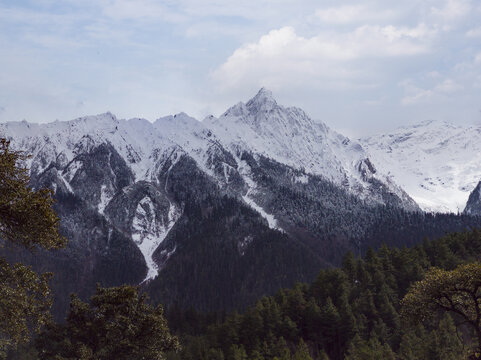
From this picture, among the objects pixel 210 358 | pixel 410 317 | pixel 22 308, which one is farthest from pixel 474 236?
pixel 22 308

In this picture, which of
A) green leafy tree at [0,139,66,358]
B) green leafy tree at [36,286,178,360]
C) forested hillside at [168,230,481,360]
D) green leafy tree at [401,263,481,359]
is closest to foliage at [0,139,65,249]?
green leafy tree at [0,139,66,358]

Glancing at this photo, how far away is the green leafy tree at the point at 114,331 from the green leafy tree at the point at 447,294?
1795 centimetres

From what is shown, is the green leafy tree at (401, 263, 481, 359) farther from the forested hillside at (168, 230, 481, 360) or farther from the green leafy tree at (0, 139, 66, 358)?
the forested hillside at (168, 230, 481, 360)

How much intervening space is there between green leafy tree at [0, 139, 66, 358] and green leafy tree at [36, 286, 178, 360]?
46.9ft

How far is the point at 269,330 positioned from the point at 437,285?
54.7 metres

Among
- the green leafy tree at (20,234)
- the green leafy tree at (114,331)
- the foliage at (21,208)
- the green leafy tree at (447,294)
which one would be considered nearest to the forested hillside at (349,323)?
the green leafy tree at (114,331)

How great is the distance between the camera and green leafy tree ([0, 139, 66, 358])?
20.0m

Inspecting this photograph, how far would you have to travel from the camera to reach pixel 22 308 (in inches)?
831

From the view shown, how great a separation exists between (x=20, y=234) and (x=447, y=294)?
75.7ft

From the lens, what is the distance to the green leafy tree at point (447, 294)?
1069 inches

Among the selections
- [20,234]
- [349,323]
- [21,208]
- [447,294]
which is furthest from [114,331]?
[349,323]

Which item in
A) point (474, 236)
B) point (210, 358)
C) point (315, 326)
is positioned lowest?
point (210, 358)

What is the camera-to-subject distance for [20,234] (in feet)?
67.9

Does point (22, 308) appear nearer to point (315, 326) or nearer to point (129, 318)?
point (129, 318)
